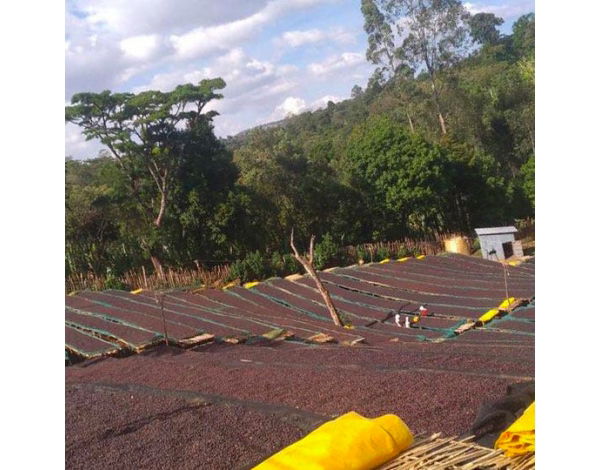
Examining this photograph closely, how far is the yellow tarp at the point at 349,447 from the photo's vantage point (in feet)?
4.61

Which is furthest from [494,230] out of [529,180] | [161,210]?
[161,210]

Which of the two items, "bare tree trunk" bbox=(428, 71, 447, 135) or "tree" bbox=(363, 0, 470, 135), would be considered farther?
"bare tree trunk" bbox=(428, 71, 447, 135)

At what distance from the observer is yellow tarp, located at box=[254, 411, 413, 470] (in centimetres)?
141

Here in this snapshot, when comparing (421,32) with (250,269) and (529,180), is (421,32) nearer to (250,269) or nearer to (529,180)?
(529,180)

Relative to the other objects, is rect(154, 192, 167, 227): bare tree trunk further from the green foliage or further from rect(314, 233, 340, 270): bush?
the green foliage

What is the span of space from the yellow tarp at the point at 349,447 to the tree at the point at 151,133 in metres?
2.61

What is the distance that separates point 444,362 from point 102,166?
540cm

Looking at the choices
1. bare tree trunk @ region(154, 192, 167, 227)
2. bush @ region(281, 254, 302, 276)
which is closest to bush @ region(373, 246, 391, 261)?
bush @ region(281, 254, 302, 276)

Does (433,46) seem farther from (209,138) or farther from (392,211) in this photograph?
(209,138)

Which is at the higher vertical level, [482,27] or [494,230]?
[482,27]

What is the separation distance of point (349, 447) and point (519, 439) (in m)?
0.36

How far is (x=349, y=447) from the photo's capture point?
1.42 meters

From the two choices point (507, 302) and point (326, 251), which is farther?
point (326, 251)

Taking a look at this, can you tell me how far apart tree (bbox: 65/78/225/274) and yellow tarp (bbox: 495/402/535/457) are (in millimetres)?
2882
